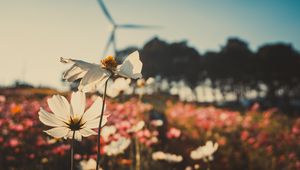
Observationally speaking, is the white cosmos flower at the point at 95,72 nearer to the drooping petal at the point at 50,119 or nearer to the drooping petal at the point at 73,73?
the drooping petal at the point at 73,73

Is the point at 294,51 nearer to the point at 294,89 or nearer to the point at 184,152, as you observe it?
the point at 294,89

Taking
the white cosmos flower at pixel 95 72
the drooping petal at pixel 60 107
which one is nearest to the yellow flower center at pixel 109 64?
the white cosmos flower at pixel 95 72

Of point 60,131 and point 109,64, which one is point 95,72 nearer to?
point 109,64

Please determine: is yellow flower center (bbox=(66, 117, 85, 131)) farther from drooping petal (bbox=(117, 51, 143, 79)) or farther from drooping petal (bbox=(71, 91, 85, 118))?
drooping petal (bbox=(117, 51, 143, 79))

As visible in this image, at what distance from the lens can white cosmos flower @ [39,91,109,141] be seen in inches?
36.6

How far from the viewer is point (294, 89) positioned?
40.6 m

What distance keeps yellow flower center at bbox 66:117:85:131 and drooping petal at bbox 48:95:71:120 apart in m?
0.02

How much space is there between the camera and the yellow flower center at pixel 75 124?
931mm

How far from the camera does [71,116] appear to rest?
0.96 metres

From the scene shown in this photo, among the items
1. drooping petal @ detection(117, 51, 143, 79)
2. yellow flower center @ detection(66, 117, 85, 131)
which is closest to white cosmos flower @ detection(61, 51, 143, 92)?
drooping petal @ detection(117, 51, 143, 79)

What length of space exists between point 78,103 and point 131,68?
209 mm

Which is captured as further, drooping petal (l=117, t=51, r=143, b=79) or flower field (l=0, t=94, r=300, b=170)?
flower field (l=0, t=94, r=300, b=170)

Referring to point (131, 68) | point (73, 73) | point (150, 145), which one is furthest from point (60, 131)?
point (150, 145)

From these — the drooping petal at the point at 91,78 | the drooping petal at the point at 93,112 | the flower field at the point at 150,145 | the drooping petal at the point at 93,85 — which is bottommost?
the flower field at the point at 150,145
